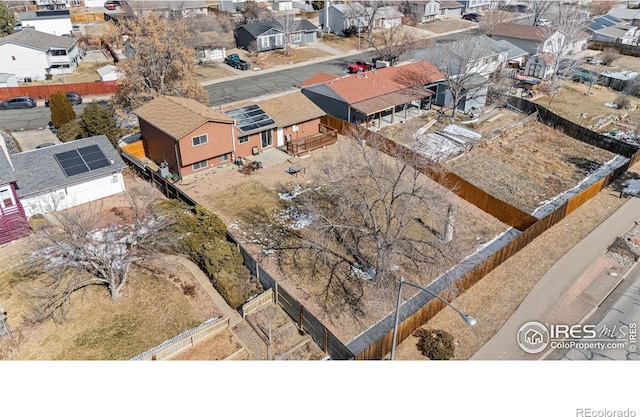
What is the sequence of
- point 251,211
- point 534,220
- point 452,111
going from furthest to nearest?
point 452,111
point 251,211
point 534,220

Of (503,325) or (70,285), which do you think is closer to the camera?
(503,325)

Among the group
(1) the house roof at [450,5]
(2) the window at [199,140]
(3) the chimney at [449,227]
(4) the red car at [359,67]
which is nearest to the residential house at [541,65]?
(4) the red car at [359,67]

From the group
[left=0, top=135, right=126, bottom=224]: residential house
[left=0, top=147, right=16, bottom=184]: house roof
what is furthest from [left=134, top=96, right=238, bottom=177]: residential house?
[left=0, top=147, right=16, bottom=184]: house roof

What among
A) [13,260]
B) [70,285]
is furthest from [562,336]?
[13,260]

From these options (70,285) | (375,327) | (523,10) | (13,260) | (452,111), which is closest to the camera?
(375,327)

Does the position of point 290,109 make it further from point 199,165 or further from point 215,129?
point 199,165

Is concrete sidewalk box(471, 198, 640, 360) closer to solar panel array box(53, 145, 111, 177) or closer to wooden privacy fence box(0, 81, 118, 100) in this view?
solar panel array box(53, 145, 111, 177)

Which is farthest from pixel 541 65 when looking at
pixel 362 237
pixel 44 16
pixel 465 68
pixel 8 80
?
pixel 44 16

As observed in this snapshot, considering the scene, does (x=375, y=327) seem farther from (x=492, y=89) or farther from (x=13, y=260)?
(x=492, y=89)
